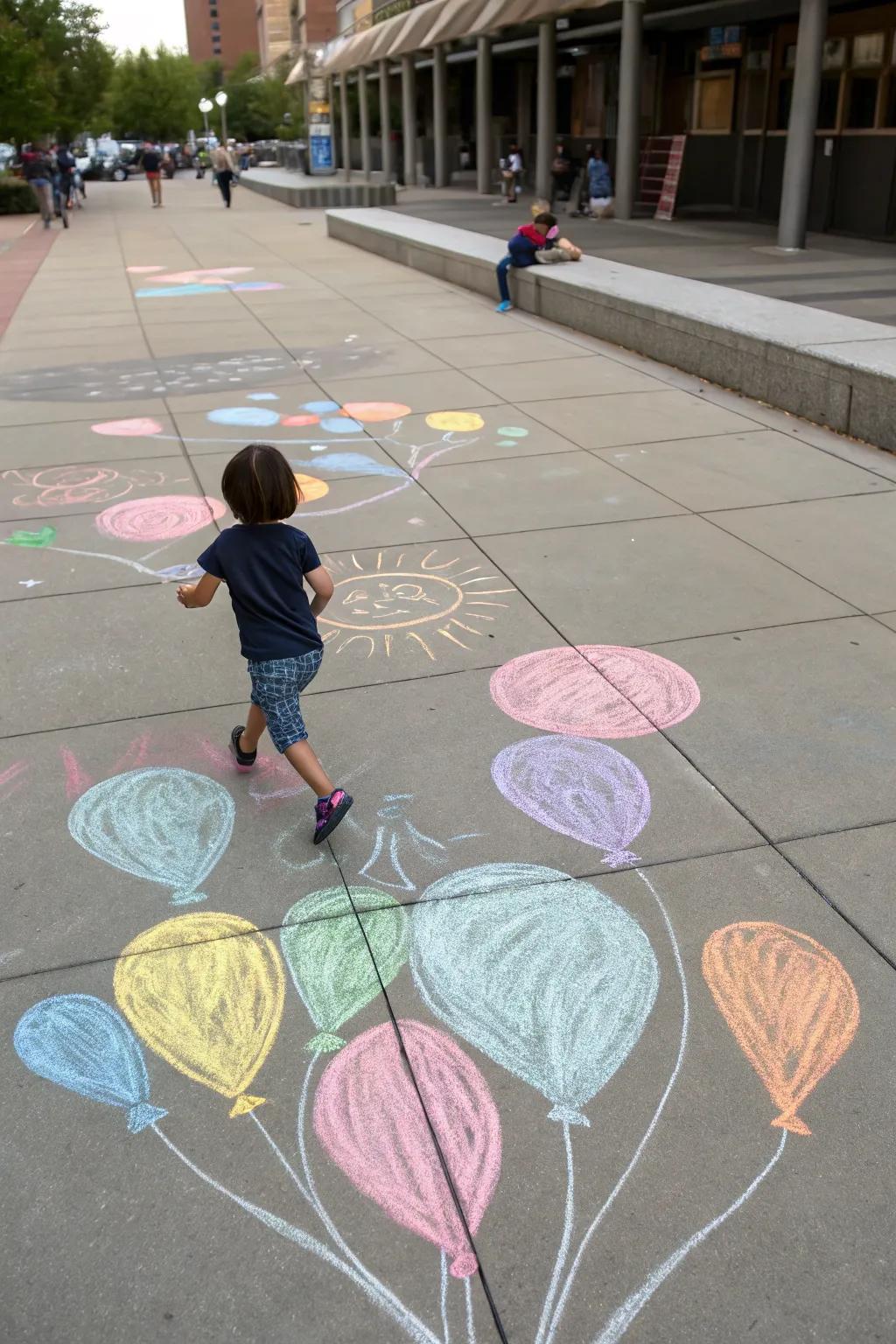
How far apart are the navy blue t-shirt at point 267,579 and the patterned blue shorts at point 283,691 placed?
32mm

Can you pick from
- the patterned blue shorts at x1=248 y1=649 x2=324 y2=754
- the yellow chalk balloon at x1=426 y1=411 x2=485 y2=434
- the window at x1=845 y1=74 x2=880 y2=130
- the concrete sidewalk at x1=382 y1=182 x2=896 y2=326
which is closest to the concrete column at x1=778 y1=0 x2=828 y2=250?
the concrete sidewalk at x1=382 y1=182 x2=896 y2=326

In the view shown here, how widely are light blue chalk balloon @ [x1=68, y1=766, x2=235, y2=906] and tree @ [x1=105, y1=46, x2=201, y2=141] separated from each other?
8442cm

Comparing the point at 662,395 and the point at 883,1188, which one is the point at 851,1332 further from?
the point at 662,395

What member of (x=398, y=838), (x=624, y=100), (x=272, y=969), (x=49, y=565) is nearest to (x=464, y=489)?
(x=49, y=565)

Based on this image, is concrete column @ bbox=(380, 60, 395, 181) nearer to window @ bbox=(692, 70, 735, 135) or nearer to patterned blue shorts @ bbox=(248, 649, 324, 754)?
window @ bbox=(692, 70, 735, 135)

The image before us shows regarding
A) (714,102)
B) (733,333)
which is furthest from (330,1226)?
(714,102)

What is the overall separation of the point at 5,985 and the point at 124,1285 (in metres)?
1.05

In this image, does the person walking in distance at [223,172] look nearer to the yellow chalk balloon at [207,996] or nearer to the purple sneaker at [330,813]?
the purple sneaker at [330,813]

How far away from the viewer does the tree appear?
78500 mm

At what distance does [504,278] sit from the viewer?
45.9 feet

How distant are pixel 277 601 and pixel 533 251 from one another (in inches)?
455

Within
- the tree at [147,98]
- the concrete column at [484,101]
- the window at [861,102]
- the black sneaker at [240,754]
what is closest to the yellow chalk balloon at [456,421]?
the black sneaker at [240,754]

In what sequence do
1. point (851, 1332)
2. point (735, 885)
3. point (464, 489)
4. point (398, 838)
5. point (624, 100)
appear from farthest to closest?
point (624, 100) → point (464, 489) → point (398, 838) → point (735, 885) → point (851, 1332)

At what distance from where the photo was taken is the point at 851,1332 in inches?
83.7
